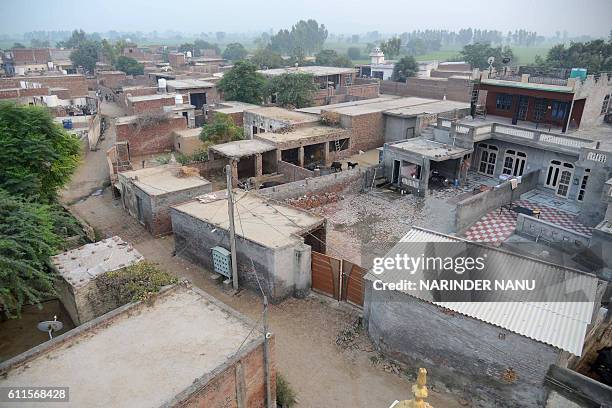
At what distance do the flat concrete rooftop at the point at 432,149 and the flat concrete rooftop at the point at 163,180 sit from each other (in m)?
11.0

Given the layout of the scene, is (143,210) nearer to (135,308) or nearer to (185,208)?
(185,208)

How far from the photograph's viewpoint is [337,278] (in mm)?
13375

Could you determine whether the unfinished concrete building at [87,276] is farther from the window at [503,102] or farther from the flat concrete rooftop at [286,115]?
the window at [503,102]

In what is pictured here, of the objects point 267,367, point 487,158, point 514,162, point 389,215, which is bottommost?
point 389,215

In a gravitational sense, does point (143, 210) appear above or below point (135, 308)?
below

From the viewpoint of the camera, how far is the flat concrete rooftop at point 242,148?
23.5 m

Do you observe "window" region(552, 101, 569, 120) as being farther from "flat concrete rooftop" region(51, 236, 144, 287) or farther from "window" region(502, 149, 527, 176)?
Answer: "flat concrete rooftop" region(51, 236, 144, 287)

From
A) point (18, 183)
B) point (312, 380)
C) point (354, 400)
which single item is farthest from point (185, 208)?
point (354, 400)

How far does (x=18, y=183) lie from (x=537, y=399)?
17712 millimetres

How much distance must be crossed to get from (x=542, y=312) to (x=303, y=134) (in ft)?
65.5

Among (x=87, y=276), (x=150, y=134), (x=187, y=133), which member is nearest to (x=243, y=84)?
(x=187, y=133)

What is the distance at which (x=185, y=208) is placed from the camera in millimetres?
16031

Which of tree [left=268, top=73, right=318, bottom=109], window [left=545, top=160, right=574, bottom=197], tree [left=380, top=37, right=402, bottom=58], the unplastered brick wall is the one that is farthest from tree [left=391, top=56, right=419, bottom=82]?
window [left=545, top=160, right=574, bottom=197]

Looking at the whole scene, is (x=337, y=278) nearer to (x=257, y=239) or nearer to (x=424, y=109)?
(x=257, y=239)
